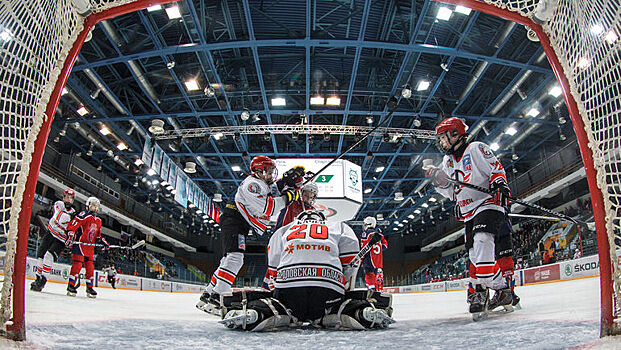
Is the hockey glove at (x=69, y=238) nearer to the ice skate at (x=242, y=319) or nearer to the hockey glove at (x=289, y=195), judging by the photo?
the hockey glove at (x=289, y=195)

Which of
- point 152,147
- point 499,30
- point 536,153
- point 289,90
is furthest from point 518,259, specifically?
point 152,147

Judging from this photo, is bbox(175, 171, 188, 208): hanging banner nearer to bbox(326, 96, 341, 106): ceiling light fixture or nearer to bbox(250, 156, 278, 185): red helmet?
bbox(326, 96, 341, 106): ceiling light fixture

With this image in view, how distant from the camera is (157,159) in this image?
1251cm

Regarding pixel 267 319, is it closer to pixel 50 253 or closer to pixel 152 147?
pixel 50 253

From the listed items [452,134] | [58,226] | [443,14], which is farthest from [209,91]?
[452,134]

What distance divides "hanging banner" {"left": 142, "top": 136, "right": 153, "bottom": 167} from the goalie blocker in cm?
1053

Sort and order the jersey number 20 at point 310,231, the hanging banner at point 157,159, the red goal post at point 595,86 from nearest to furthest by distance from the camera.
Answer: the red goal post at point 595,86, the jersey number 20 at point 310,231, the hanging banner at point 157,159

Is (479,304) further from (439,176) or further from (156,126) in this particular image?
(156,126)

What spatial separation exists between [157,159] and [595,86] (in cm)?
1251

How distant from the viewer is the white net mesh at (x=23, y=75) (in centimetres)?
154

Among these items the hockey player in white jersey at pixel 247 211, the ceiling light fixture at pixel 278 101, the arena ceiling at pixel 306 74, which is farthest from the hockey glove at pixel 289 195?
the ceiling light fixture at pixel 278 101

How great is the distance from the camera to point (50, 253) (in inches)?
234

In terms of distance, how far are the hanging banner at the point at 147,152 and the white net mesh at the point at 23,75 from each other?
10666mm

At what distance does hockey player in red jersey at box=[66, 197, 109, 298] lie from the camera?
220 inches
